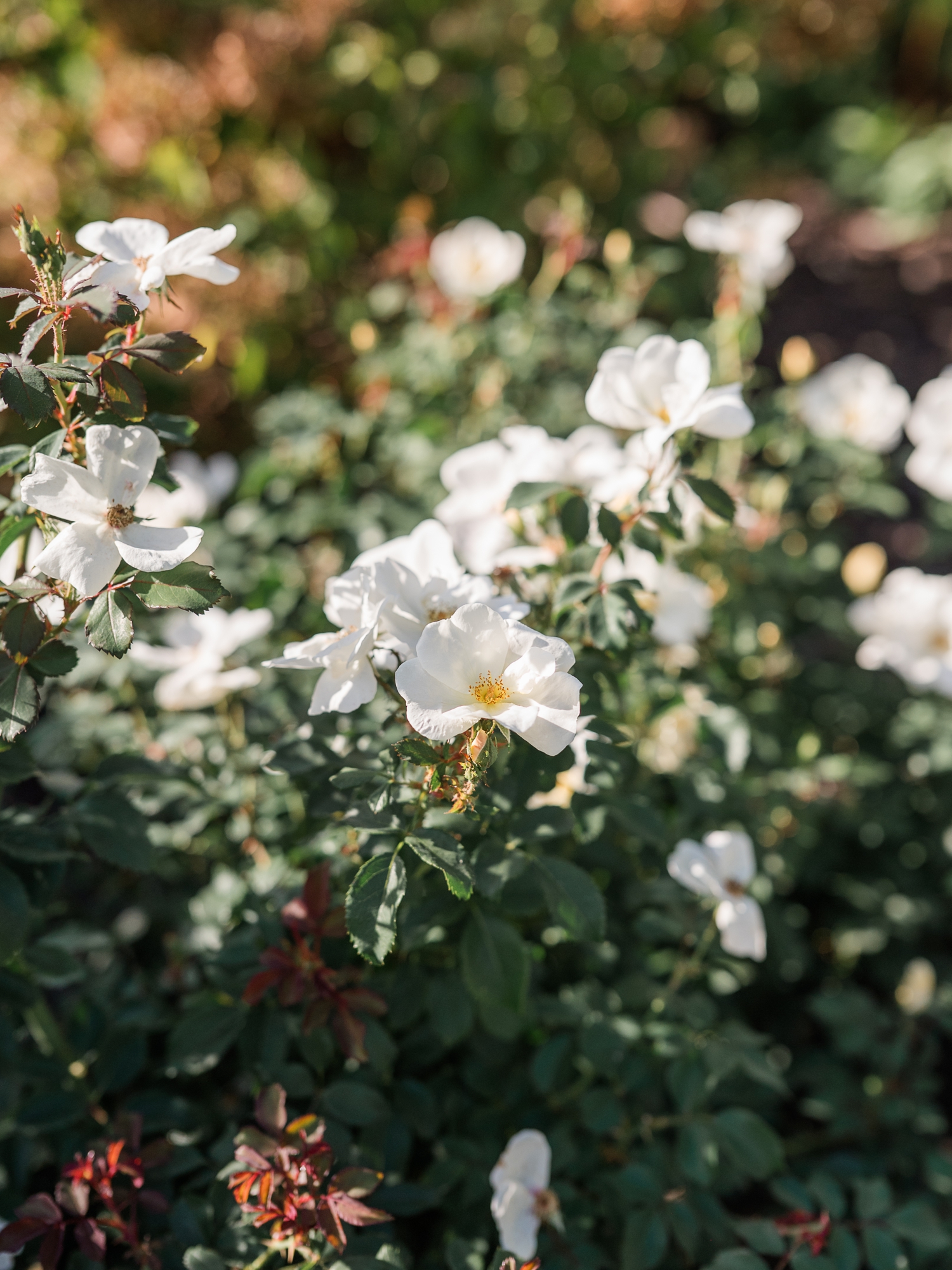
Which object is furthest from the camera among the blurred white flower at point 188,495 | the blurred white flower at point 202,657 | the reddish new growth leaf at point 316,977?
the blurred white flower at point 188,495

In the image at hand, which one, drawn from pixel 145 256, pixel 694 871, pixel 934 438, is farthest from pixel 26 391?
pixel 934 438

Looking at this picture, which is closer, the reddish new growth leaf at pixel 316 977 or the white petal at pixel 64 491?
the white petal at pixel 64 491

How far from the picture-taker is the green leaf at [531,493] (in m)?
1.03

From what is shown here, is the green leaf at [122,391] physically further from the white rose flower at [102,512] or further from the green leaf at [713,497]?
the green leaf at [713,497]

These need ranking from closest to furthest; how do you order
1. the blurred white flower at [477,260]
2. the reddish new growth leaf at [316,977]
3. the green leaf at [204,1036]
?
the reddish new growth leaf at [316,977]
the green leaf at [204,1036]
the blurred white flower at [477,260]

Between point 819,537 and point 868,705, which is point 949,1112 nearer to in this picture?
point 868,705

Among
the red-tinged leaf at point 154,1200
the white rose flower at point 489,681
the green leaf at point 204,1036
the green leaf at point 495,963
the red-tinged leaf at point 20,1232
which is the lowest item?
the green leaf at point 204,1036

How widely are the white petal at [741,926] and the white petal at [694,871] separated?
0.02m

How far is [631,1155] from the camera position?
3.92ft

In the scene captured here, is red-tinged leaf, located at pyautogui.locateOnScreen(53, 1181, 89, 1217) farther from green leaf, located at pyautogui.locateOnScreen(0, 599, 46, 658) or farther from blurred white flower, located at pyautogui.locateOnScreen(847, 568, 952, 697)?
blurred white flower, located at pyautogui.locateOnScreen(847, 568, 952, 697)

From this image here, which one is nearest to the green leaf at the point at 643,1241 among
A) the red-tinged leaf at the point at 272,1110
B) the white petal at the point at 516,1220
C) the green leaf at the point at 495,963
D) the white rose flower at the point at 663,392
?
the white petal at the point at 516,1220

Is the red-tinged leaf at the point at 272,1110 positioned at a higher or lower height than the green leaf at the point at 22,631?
lower

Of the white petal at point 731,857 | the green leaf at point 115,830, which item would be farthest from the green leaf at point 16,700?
the white petal at point 731,857

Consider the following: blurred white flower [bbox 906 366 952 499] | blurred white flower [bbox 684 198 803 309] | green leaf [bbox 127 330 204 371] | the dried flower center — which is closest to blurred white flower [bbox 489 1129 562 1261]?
the dried flower center
